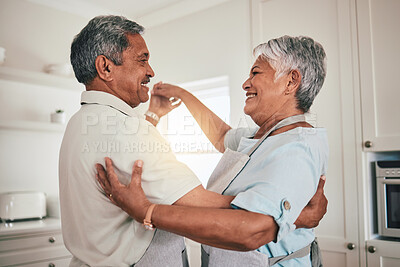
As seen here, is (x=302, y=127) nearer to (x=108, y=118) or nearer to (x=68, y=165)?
(x=108, y=118)

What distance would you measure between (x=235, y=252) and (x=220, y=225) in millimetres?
313

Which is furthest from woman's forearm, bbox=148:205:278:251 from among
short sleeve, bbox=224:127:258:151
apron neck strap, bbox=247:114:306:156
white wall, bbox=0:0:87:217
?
white wall, bbox=0:0:87:217

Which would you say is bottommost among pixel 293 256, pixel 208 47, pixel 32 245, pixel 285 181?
pixel 32 245

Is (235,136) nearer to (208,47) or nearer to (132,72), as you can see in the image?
(132,72)

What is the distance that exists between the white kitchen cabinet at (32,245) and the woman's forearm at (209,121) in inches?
59.3

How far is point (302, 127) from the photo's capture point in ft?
4.20

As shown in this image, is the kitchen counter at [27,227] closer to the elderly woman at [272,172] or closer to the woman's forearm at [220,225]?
the elderly woman at [272,172]

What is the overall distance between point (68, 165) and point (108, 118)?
0.66 feet

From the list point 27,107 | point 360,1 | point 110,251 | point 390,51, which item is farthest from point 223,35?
point 110,251

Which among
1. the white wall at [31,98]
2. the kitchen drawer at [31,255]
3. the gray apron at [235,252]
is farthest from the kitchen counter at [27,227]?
the gray apron at [235,252]

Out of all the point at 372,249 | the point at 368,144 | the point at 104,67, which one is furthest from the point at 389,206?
the point at 104,67

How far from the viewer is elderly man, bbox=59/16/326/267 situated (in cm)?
109

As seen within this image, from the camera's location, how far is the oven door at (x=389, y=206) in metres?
2.23

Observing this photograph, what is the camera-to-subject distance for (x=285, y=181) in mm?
1088
